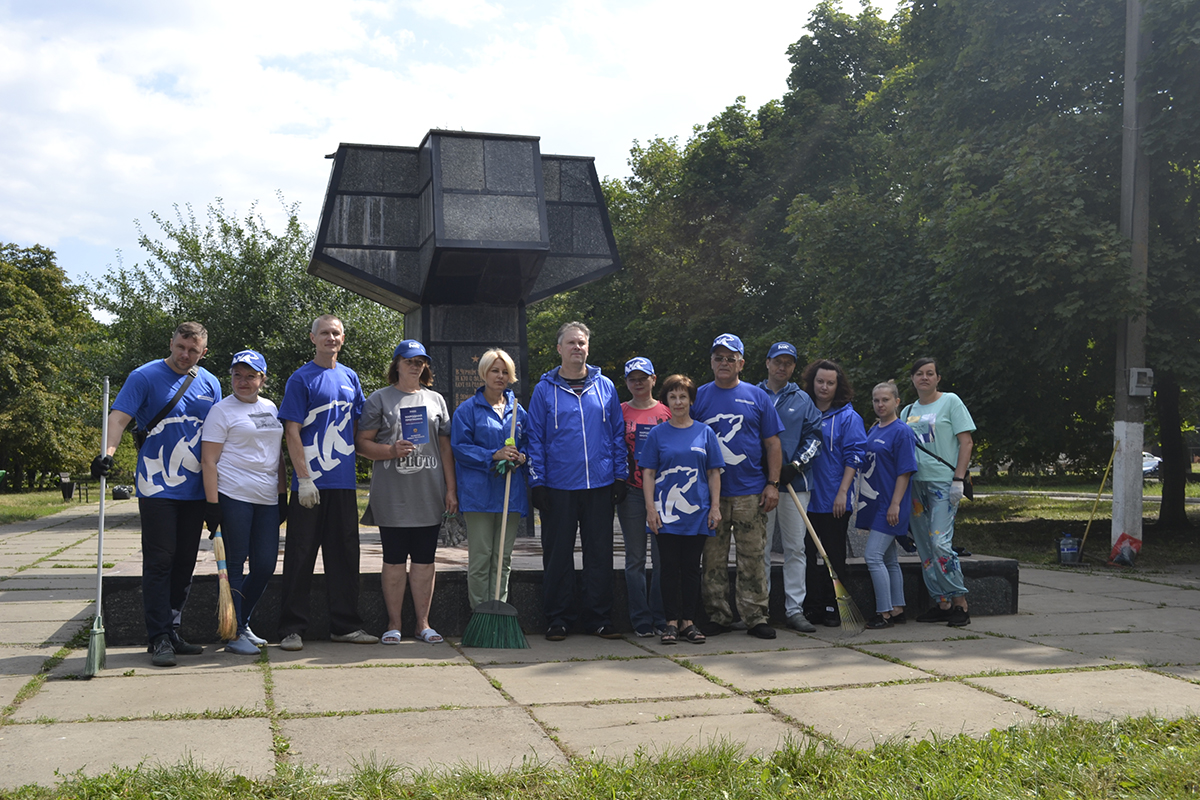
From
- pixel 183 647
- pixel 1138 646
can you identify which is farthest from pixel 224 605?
pixel 1138 646

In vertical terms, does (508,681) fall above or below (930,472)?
below

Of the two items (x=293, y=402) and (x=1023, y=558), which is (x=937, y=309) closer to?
(x=1023, y=558)

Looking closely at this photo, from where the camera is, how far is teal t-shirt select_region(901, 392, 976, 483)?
21.4ft

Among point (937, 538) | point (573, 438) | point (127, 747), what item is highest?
point (573, 438)

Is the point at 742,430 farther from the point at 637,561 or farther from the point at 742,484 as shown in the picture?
the point at 637,561

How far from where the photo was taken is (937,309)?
14.2m

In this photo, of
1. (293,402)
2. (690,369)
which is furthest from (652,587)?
(690,369)

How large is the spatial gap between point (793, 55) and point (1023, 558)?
1788 centimetres

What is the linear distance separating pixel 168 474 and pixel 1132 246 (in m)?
10.6

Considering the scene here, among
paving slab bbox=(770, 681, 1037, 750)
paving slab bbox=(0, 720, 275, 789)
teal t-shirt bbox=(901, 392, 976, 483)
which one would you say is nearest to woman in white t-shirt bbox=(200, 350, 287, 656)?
paving slab bbox=(0, 720, 275, 789)

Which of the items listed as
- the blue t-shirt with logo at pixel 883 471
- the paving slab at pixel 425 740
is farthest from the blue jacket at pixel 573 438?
the paving slab at pixel 425 740

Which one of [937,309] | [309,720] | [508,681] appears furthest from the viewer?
[937,309]

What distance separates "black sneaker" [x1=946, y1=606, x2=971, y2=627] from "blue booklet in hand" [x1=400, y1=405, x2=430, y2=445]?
11.8ft

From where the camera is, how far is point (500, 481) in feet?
19.2
